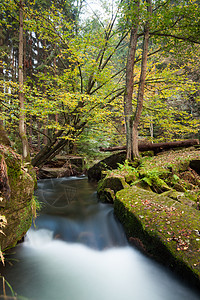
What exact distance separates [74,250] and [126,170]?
3710mm

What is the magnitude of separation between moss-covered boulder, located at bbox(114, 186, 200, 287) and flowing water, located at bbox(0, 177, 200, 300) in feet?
1.00

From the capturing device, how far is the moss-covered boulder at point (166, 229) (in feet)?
6.82

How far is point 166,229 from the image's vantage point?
2.56 metres

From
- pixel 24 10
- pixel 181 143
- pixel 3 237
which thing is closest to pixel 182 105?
pixel 181 143

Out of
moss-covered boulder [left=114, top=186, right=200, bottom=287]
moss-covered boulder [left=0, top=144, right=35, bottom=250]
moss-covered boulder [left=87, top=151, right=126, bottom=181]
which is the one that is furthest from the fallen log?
moss-covered boulder [left=0, top=144, right=35, bottom=250]

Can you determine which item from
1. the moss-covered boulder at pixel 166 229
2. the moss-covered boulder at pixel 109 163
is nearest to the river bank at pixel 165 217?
the moss-covered boulder at pixel 166 229

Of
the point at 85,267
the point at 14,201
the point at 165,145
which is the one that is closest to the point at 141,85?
the point at 165,145

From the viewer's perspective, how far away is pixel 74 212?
5191 mm

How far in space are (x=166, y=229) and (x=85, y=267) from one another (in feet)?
5.93

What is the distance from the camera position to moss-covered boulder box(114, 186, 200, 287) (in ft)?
6.82

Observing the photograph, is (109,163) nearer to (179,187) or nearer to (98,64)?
(179,187)

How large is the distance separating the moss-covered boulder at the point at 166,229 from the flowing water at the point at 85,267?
0.31 meters

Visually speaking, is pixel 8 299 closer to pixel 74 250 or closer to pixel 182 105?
pixel 74 250

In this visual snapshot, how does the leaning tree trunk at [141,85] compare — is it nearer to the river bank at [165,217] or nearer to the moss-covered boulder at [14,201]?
the river bank at [165,217]
